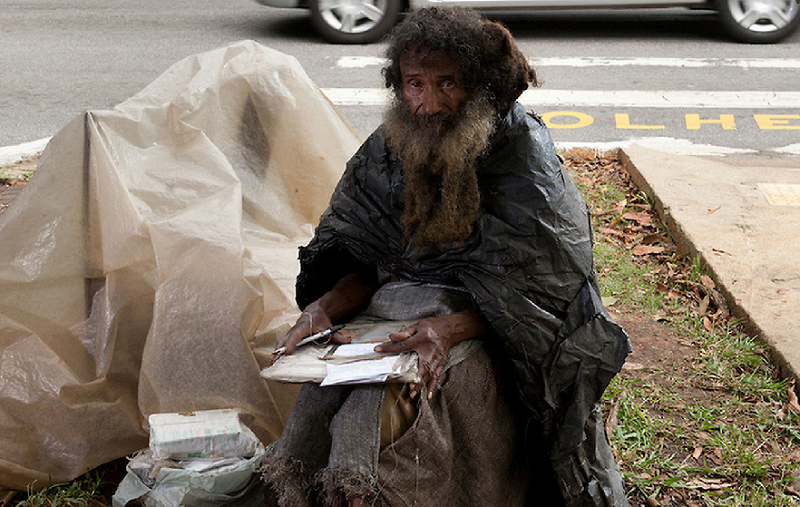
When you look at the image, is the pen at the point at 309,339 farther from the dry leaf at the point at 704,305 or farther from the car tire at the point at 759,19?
the car tire at the point at 759,19

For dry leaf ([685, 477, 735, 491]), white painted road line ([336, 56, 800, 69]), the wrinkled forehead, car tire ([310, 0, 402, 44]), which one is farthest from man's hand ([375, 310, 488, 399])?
car tire ([310, 0, 402, 44])

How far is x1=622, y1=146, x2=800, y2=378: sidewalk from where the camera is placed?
394 centimetres

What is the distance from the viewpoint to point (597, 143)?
6.62 m

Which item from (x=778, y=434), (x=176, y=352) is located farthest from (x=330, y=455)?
(x=778, y=434)

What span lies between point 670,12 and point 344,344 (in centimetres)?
887

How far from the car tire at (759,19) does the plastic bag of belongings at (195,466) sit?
7.60 meters

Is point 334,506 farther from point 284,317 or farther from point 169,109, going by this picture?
point 169,109

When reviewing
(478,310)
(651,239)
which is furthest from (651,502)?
(651,239)

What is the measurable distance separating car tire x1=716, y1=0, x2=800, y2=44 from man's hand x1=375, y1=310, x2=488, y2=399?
294 inches

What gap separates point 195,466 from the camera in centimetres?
291

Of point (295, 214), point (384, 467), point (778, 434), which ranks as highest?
point (384, 467)

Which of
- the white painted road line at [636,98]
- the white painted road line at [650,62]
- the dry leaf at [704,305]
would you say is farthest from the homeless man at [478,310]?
the white painted road line at [650,62]

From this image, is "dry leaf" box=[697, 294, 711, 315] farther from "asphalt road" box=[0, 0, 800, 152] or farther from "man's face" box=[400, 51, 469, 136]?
"asphalt road" box=[0, 0, 800, 152]

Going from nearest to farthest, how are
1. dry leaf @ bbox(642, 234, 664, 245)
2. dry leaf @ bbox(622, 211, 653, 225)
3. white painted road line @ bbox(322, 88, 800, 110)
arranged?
dry leaf @ bbox(642, 234, 664, 245)
dry leaf @ bbox(622, 211, 653, 225)
white painted road line @ bbox(322, 88, 800, 110)
